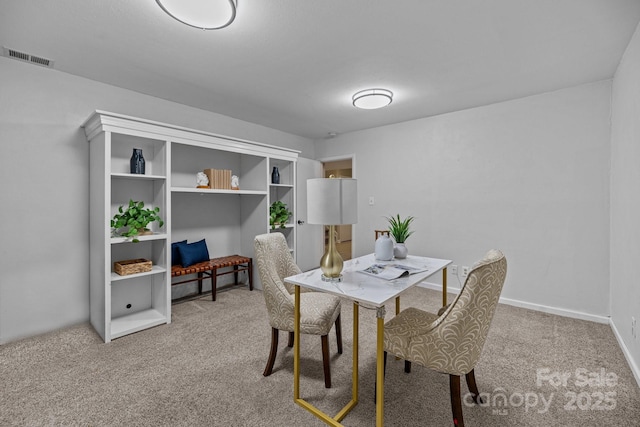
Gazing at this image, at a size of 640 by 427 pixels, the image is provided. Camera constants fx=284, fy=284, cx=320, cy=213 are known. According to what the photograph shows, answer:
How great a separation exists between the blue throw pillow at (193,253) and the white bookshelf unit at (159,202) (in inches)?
7.2

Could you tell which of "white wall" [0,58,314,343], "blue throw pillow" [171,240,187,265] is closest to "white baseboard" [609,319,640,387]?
"blue throw pillow" [171,240,187,265]

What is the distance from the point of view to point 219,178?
3441mm

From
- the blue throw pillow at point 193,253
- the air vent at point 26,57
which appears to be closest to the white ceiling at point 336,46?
the air vent at point 26,57

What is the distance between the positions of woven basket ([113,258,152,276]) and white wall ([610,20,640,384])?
3.92 m

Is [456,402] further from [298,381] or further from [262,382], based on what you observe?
[262,382]

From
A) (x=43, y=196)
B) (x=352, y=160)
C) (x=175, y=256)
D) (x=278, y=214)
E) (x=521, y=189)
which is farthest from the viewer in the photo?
(x=352, y=160)

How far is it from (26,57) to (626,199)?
4.96 m

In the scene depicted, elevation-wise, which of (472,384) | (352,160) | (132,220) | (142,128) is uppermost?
(352,160)

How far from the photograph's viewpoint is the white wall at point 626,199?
199cm

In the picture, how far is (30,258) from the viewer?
246cm

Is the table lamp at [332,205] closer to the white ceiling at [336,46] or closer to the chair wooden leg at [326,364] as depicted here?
the chair wooden leg at [326,364]

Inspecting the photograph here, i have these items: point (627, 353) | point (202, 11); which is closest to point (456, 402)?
point (627, 353)

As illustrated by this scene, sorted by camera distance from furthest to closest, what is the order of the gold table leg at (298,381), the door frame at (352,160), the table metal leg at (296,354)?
1. the door frame at (352,160)
2. the table metal leg at (296,354)
3. the gold table leg at (298,381)

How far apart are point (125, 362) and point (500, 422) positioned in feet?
8.16
